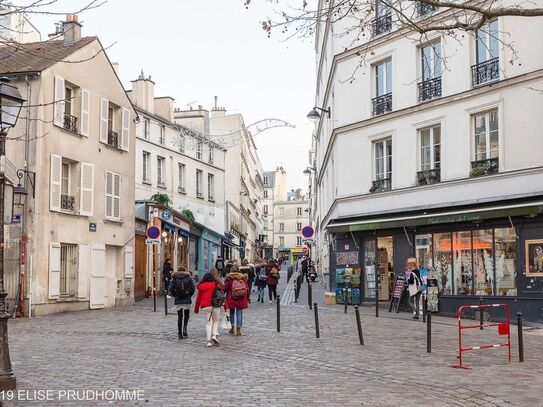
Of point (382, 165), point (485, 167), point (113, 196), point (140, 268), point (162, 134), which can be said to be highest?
point (162, 134)

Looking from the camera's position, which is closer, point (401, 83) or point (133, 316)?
point (133, 316)

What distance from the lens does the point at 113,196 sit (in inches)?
917

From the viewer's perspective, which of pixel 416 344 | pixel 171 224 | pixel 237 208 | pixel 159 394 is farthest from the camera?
pixel 237 208

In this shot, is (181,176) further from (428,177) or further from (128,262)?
(428,177)

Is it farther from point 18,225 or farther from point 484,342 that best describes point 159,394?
point 18,225

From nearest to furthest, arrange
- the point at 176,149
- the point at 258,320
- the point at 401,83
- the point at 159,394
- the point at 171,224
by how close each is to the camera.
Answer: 1. the point at 159,394
2. the point at 258,320
3. the point at 401,83
4. the point at 171,224
5. the point at 176,149

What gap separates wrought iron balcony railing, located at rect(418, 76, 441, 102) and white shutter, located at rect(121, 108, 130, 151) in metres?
10.4

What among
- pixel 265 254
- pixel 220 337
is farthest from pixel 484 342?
pixel 265 254

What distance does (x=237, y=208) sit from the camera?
5562cm

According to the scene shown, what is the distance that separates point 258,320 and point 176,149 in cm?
2119

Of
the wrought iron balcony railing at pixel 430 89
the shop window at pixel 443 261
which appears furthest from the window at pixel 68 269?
the wrought iron balcony railing at pixel 430 89

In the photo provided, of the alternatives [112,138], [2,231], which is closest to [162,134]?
[112,138]

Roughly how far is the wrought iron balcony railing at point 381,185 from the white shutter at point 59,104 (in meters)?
10.2

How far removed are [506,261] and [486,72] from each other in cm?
531
